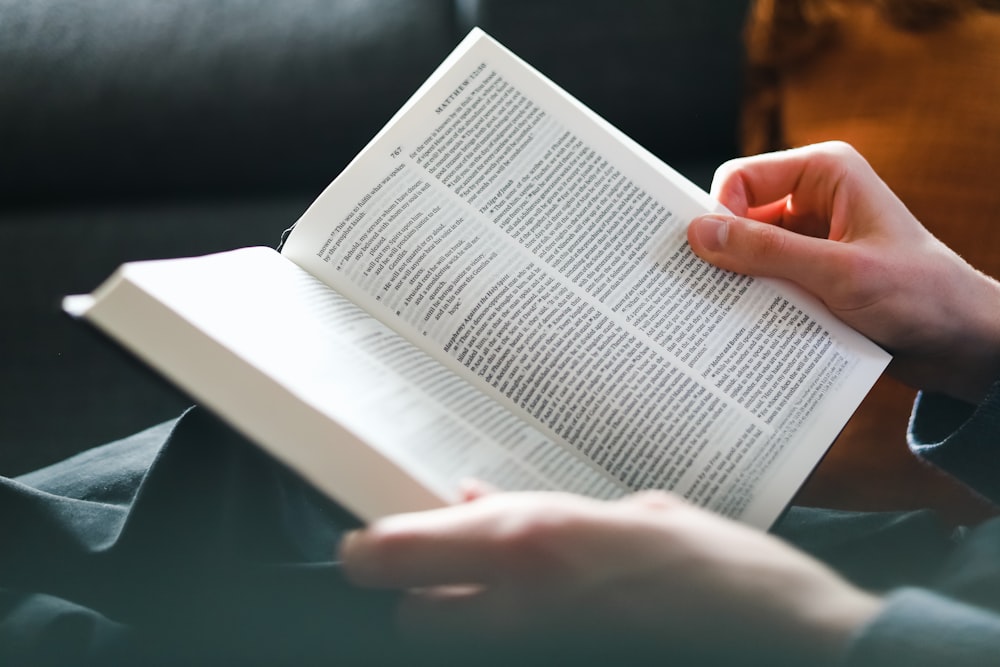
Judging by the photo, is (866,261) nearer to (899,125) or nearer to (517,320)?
(517,320)

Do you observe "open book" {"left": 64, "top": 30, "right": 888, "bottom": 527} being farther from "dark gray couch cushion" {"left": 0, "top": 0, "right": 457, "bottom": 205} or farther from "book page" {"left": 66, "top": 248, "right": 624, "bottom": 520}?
"dark gray couch cushion" {"left": 0, "top": 0, "right": 457, "bottom": 205}

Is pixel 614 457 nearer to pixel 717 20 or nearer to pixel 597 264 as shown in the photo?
pixel 597 264

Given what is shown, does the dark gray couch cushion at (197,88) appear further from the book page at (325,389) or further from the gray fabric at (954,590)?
the gray fabric at (954,590)

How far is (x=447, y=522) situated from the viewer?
40 cm

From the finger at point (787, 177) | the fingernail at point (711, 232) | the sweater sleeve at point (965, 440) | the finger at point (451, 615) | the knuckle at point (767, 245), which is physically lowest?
the finger at point (451, 615)

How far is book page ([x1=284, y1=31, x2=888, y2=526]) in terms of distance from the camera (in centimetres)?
55

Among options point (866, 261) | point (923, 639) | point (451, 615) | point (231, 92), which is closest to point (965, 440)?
point (866, 261)

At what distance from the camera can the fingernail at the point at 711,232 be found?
23.8 inches

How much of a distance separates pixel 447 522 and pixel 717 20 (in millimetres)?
970

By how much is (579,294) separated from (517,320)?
5 cm

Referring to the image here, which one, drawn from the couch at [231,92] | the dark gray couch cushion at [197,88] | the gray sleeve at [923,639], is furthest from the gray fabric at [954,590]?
the dark gray couch cushion at [197,88]

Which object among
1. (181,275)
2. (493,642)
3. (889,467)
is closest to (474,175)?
(181,275)

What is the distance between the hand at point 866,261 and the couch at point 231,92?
0.52 meters

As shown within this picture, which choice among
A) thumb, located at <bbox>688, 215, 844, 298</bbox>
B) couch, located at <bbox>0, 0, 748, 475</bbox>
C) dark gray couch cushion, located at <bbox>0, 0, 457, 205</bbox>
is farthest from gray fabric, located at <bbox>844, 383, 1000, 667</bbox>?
dark gray couch cushion, located at <bbox>0, 0, 457, 205</bbox>
